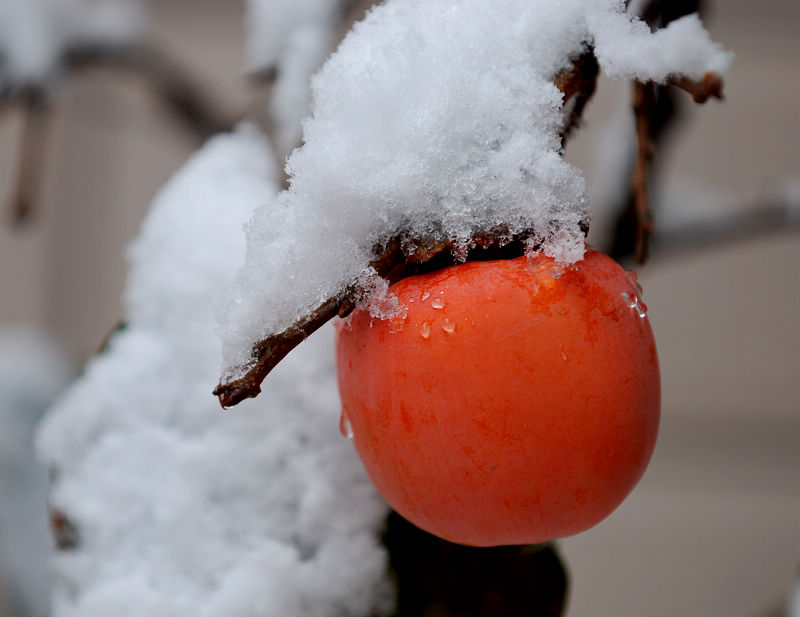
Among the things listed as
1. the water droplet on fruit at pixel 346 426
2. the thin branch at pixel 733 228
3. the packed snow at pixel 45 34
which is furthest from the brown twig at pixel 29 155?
the thin branch at pixel 733 228

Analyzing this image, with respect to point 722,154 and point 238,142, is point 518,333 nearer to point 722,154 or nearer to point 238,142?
point 238,142

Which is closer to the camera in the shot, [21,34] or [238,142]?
[238,142]

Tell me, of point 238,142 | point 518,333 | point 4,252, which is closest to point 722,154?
point 238,142

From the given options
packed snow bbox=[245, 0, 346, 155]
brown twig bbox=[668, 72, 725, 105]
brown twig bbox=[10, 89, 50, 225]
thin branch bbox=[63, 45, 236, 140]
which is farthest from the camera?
thin branch bbox=[63, 45, 236, 140]

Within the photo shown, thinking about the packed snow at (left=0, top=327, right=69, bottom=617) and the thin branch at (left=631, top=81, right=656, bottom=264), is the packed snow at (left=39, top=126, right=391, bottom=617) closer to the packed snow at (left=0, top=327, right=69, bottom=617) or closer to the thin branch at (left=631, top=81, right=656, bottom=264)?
the thin branch at (left=631, top=81, right=656, bottom=264)

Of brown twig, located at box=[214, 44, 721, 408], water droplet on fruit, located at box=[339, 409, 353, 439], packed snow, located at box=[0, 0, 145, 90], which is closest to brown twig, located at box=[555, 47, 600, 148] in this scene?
brown twig, located at box=[214, 44, 721, 408]

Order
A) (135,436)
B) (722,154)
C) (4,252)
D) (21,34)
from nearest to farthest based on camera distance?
1. (135,436)
2. (21,34)
3. (722,154)
4. (4,252)
